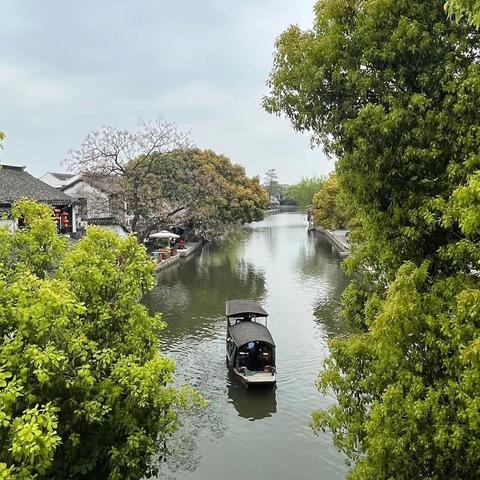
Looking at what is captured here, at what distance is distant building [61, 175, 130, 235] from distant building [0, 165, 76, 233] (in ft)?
14.1

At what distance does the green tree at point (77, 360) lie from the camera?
5.61m

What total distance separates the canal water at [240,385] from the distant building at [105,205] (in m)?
6.32

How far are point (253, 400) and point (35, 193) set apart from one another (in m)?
20.0

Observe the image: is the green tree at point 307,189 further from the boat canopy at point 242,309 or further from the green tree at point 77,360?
the green tree at point 77,360

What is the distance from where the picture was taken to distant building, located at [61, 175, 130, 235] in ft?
127

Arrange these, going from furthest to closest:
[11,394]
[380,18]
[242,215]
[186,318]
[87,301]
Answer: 1. [242,215]
2. [186,318]
3. [380,18]
4. [87,301]
5. [11,394]

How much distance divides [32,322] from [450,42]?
24.5 feet

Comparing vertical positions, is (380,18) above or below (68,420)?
above

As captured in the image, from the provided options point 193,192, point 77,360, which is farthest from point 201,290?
point 77,360

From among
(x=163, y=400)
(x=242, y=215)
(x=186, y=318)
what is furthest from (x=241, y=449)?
(x=242, y=215)

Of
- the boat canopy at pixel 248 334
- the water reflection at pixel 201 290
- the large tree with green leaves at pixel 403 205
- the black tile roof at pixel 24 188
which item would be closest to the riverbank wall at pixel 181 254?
the water reflection at pixel 201 290

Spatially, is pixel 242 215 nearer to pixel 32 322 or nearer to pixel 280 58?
pixel 280 58

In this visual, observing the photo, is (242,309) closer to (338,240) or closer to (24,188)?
(24,188)

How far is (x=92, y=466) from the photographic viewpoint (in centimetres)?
681
